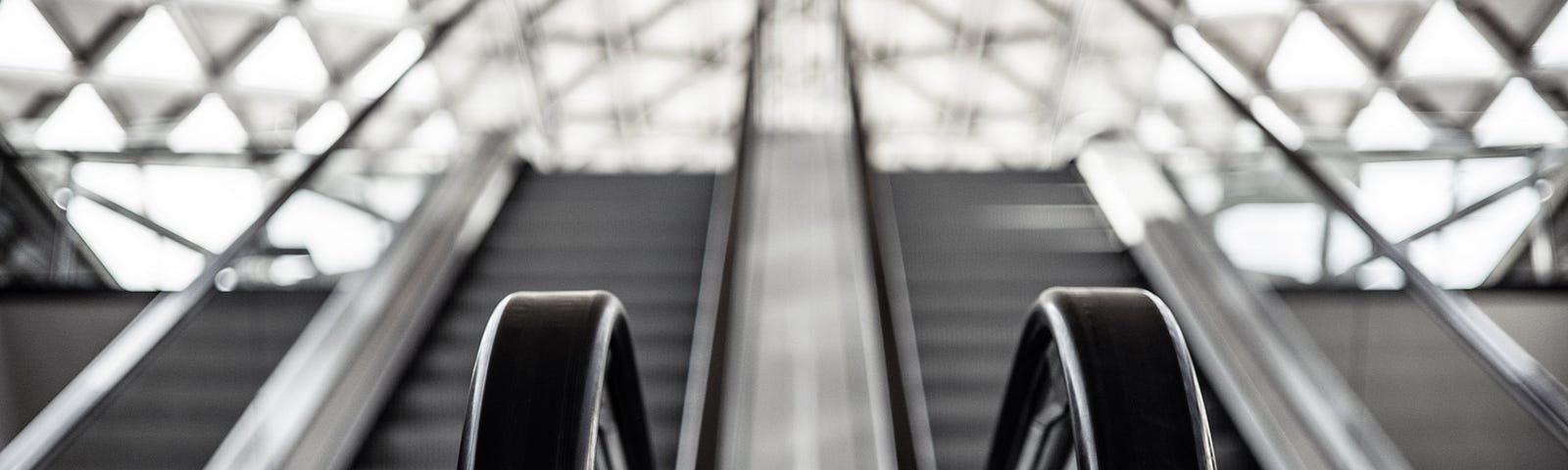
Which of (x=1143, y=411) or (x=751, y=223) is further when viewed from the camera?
(x=751, y=223)

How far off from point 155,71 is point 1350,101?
12877 millimetres

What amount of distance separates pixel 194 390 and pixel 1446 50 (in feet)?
40.3

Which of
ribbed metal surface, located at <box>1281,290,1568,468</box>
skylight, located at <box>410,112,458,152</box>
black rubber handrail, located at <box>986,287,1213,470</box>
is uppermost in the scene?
skylight, located at <box>410,112,458,152</box>

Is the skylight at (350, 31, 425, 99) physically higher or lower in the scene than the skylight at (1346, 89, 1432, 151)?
higher

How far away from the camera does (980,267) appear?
5242 millimetres

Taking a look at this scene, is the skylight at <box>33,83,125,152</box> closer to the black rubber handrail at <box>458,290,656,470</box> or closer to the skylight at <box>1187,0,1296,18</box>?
the black rubber handrail at <box>458,290,656,470</box>

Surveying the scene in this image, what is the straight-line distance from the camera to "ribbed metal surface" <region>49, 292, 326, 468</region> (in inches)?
113

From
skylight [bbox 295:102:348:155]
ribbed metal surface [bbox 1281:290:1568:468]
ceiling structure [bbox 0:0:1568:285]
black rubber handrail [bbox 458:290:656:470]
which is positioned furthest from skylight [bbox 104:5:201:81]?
ribbed metal surface [bbox 1281:290:1568:468]

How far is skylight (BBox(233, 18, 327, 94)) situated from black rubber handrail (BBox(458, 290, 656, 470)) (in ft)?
35.3

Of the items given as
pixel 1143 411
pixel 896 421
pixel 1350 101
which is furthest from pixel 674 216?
pixel 1350 101

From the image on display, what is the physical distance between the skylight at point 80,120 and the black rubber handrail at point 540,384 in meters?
9.18

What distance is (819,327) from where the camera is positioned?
468 centimetres

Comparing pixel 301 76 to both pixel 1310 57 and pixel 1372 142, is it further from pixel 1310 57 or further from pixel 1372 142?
pixel 1310 57

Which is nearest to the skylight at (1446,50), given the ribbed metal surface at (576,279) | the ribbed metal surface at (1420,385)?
the ribbed metal surface at (1420,385)
